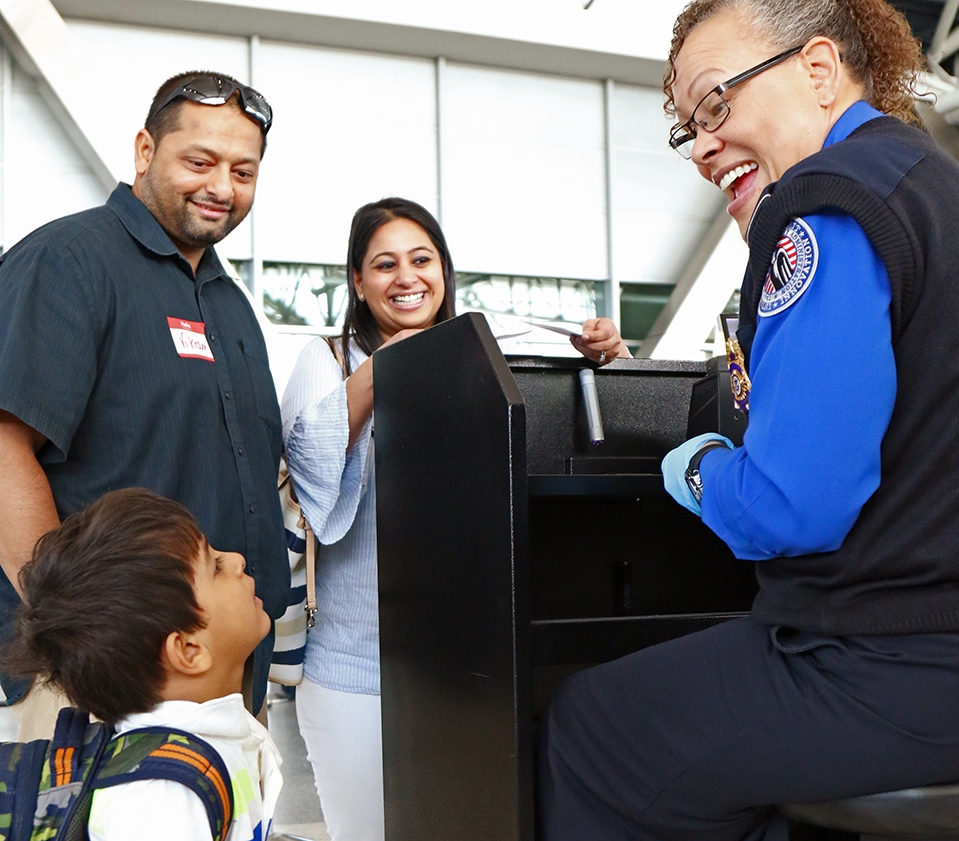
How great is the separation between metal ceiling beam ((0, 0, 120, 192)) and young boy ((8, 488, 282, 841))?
537cm

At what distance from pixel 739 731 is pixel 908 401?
339mm

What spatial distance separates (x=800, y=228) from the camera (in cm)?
82

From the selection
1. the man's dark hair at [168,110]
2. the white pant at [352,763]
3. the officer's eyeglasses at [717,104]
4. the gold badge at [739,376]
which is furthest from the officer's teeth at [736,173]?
the white pant at [352,763]

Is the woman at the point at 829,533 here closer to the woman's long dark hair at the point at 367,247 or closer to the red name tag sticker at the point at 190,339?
the red name tag sticker at the point at 190,339

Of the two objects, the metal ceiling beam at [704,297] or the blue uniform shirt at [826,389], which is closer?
the blue uniform shirt at [826,389]

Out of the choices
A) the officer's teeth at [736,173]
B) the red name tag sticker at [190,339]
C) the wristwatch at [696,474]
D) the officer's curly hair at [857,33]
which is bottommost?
the wristwatch at [696,474]

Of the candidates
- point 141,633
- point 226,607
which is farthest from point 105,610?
point 226,607

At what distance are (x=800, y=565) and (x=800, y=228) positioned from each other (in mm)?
313

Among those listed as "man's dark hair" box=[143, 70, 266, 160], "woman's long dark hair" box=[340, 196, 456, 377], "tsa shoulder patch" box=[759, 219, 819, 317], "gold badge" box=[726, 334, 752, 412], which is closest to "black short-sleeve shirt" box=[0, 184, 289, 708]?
"man's dark hair" box=[143, 70, 266, 160]

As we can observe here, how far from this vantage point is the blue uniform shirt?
784 millimetres

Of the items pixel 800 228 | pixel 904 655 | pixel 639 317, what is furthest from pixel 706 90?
pixel 639 317

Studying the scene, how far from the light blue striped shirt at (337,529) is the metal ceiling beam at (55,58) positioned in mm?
4812

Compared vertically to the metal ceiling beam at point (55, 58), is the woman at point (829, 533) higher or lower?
lower

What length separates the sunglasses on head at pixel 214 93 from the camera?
64.6 inches
